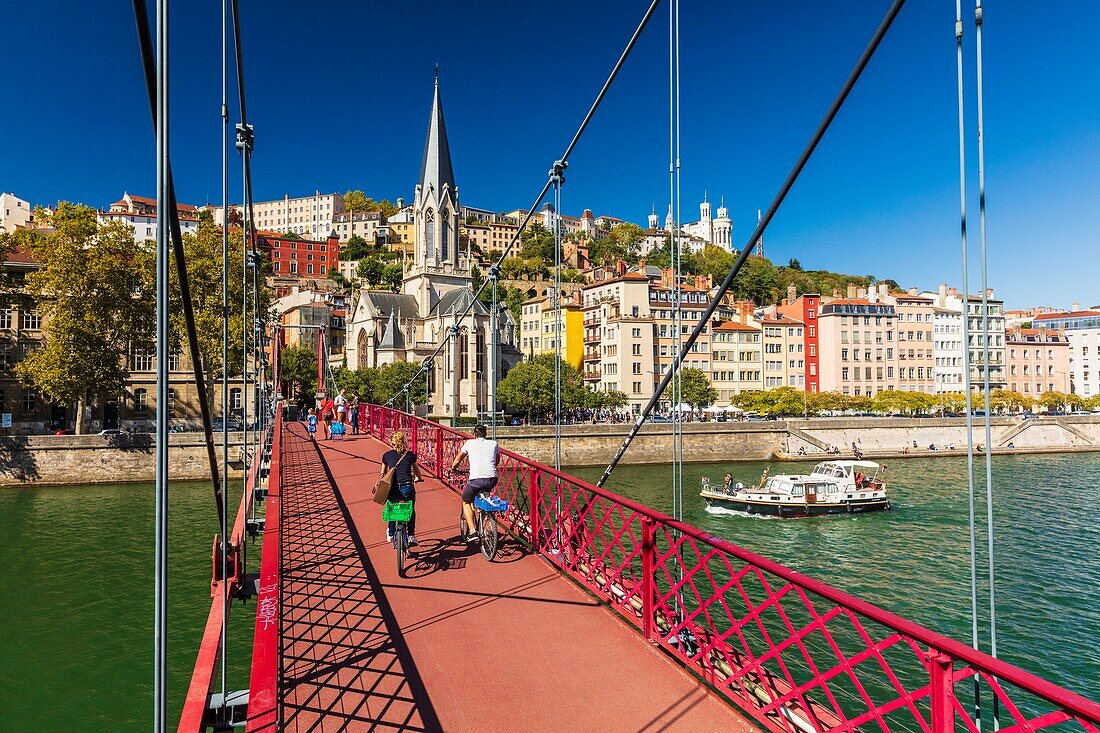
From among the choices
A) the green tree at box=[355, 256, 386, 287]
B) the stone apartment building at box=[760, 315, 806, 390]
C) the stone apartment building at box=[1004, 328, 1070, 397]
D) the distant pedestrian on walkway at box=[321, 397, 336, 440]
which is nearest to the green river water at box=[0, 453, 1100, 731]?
the distant pedestrian on walkway at box=[321, 397, 336, 440]

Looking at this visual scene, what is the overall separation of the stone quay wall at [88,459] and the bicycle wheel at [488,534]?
90.3ft

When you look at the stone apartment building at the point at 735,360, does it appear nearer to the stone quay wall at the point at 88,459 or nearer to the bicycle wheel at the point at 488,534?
the stone quay wall at the point at 88,459

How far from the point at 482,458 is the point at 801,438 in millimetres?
42370

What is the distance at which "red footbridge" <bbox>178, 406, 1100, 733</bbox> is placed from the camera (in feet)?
11.4

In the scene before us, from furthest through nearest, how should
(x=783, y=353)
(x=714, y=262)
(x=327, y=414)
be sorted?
1. (x=714, y=262)
2. (x=783, y=353)
3. (x=327, y=414)

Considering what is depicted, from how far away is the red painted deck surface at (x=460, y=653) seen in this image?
13.1 ft

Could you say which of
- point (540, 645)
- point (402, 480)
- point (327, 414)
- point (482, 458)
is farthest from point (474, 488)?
point (327, 414)

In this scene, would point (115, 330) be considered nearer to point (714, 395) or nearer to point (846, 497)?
point (846, 497)

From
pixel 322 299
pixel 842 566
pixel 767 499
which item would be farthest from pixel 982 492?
pixel 322 299

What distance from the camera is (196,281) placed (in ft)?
110

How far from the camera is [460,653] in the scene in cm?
482

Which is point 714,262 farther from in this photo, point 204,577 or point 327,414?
point 204,577

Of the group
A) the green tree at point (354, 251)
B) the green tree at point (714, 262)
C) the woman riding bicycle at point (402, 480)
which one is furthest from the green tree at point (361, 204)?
the woman riding bicycle at point (402, 480)

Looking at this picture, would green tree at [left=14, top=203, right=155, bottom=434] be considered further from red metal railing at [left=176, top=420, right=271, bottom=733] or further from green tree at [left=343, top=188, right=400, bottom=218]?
green tree at [left=343, top=188, right=400, bottom=218]
